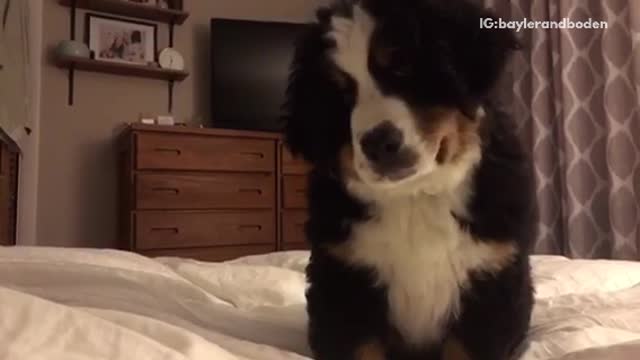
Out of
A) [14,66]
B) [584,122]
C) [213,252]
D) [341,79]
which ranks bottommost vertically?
[213,252]

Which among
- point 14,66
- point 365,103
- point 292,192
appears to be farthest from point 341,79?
point 292,192

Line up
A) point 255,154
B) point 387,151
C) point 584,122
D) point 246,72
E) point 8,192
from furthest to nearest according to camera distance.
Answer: point 246,72 < point 255,154 < point 584,122 < point 8,192 < point 387,151

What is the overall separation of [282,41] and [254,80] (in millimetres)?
302

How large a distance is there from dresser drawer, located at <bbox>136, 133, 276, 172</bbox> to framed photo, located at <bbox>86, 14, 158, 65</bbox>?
2.18 feet

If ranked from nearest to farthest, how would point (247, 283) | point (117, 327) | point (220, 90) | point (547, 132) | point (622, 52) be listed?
point (117, 327)
point (247, 283)
point (622, 52)
point (547, 132)
point (220, 90)

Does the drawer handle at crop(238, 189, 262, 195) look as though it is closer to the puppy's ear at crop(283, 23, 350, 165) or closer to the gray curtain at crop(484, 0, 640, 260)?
the gray curtain at crop(484, 0, 640, 260)

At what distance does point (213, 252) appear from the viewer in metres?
3.40

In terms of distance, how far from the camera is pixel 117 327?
0.72 m

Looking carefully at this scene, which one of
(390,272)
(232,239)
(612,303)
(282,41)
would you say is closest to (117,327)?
(390,272)

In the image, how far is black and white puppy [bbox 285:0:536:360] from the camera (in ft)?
3.26

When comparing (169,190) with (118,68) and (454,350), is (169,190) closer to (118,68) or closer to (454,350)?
(118,68)

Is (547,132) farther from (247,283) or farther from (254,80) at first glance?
(247,283)

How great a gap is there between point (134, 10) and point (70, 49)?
1.49ft

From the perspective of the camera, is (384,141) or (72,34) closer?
(384,141)
